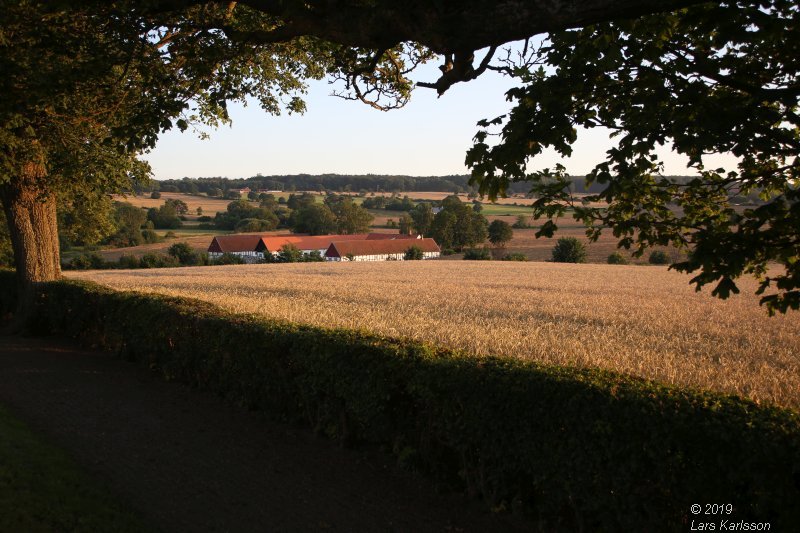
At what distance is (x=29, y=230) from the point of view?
17297 millimetres

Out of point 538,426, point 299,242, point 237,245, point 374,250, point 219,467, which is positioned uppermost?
point 538,426

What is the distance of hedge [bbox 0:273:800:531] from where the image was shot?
4.24 meters

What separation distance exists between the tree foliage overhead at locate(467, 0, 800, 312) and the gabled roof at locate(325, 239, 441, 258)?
241 ft

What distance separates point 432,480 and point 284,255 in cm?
6198

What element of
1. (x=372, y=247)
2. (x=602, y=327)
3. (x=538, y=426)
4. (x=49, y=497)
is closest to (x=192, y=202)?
(x=372, y=247)

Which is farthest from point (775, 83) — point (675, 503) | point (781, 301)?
point (675, 503)

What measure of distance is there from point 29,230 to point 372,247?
208 feet

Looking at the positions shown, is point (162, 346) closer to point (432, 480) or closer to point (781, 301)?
point (432, 480)

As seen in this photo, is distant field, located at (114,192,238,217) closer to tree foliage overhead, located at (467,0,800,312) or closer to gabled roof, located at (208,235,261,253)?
gabled roof, located at (208,235,261,253)

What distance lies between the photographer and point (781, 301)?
439cm

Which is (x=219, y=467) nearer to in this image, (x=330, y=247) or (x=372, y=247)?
(x=372, y=247)

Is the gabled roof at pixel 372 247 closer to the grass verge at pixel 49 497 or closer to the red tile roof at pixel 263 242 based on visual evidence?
the red tile roof at pixel 263 242

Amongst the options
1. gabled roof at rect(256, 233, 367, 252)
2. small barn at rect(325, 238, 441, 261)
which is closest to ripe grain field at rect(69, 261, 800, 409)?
small barn at rect(325, 238, 441, 261)

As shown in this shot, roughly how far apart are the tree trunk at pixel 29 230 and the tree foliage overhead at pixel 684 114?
16.0m
